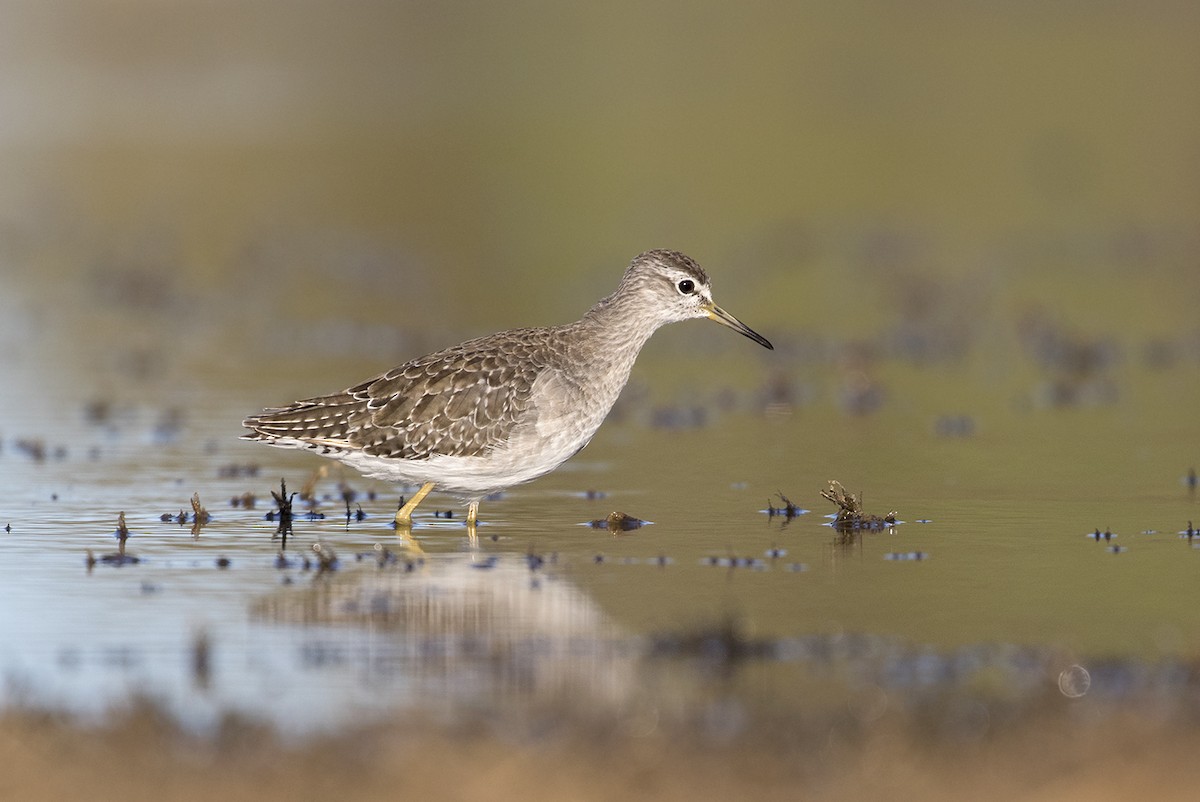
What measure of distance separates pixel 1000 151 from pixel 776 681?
32.0 meters

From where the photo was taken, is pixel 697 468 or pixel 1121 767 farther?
pixel 697 468

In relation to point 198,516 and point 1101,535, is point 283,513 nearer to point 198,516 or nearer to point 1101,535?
point 198,516

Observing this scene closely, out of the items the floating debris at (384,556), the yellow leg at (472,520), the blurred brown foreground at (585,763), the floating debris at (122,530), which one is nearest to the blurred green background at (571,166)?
the yellow leg at (472,520)

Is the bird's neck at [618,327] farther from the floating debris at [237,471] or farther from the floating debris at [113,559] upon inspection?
the floating debris at [113,559]

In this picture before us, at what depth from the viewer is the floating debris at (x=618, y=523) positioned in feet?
45.1

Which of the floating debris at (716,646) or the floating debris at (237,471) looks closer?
the floating debris at (716,646)

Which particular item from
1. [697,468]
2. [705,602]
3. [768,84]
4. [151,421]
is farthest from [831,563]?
[768,84]

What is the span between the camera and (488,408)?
13.6 metres

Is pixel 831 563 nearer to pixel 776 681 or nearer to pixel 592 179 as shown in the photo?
pixel 776 681

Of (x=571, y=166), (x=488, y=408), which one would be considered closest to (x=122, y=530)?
(x=488, y=408)

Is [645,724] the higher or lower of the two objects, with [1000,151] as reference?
lower

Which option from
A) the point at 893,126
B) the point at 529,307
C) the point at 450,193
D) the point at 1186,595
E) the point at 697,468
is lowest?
the point at 1186,595

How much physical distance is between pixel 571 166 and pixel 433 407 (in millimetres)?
25118

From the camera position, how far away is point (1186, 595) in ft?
37.7
